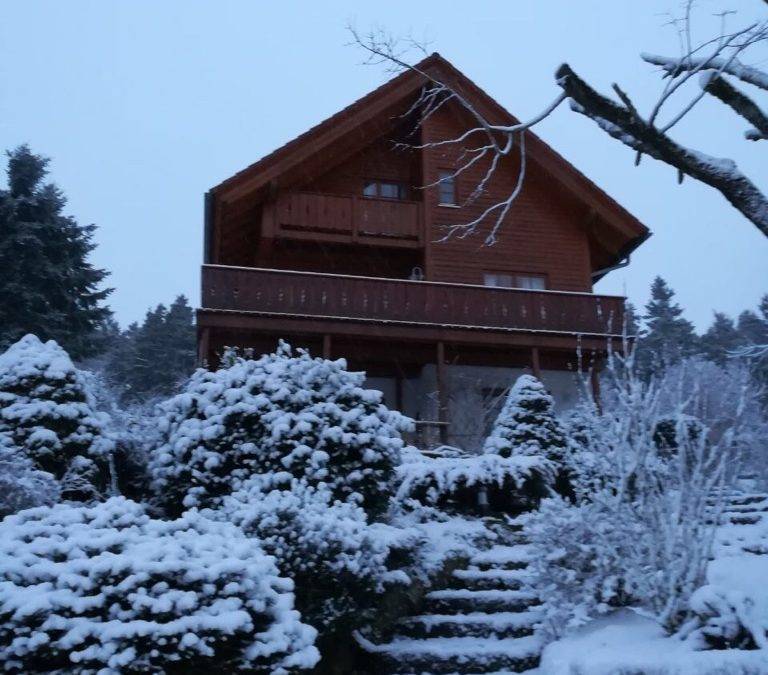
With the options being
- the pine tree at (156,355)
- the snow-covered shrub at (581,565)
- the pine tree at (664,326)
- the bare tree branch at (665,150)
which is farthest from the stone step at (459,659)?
the pine tree at (664,326)

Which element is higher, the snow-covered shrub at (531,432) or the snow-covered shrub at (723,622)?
the snow-covered shrub at (531,432)

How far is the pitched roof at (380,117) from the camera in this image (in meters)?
16.7

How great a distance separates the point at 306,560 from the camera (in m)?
5.15

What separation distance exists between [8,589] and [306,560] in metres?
2.04

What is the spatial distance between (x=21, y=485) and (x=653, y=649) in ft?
14.9

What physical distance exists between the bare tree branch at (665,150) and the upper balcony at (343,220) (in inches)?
450

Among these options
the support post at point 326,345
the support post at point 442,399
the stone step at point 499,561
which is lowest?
the stone step at point 499,561

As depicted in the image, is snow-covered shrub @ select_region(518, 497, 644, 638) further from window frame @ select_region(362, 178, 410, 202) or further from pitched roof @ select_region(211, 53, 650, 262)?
window frame @ select_region(362, 178, 410, 202)

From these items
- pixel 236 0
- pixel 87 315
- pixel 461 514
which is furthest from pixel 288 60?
pixel 461 514

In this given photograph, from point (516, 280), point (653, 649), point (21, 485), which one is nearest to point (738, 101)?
point (653, 649)

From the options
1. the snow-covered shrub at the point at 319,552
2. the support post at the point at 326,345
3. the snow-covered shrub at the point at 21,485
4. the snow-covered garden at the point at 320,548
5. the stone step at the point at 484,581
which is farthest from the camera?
the support post at the point at 326,345

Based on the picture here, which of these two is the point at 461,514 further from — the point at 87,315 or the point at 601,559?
the point at 87,315

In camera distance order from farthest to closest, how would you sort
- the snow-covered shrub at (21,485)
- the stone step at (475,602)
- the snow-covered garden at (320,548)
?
the stone step at (475,602)
the snow-covered shrub at (21,485)
the snow-covered garden at (320,548)

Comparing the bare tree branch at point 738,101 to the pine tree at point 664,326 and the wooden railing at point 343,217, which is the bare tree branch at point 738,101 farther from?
the pine tree at point 664,326
